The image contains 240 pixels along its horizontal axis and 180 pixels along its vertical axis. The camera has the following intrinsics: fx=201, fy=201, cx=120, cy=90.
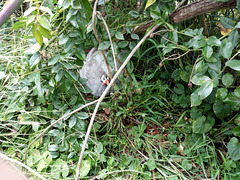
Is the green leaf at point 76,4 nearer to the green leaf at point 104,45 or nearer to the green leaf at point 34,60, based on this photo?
the green leaf at point 104,45

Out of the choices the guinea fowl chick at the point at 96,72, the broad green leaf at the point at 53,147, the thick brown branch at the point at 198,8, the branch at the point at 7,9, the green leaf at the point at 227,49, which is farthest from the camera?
the guinea fowl chick at the point at 96,72

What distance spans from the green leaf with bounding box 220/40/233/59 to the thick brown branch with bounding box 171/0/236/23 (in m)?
0.25

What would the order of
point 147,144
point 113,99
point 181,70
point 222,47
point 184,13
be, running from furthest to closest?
1. point 113,99
2. point 181,70
3. point 147,144
4. point 184,13
5. point 222,47

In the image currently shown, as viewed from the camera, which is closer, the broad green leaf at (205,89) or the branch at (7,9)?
the branch at (7,9)

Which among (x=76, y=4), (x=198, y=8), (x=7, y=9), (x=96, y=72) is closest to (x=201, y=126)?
(x=198, y=8)

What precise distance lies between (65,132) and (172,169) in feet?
2.37

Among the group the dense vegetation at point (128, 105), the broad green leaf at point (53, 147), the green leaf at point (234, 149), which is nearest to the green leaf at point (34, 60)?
the dense vegetation at point (128, 105)

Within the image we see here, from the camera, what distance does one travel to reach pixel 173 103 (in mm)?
1488

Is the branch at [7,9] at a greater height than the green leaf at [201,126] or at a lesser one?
greater

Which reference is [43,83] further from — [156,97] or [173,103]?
[173,103]

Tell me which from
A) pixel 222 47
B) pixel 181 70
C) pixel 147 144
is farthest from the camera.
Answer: pixel 181 70

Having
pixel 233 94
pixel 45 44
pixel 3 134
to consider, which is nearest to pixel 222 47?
pixel 233 94

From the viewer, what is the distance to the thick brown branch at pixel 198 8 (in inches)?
41.1

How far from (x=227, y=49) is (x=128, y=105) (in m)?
0.74
